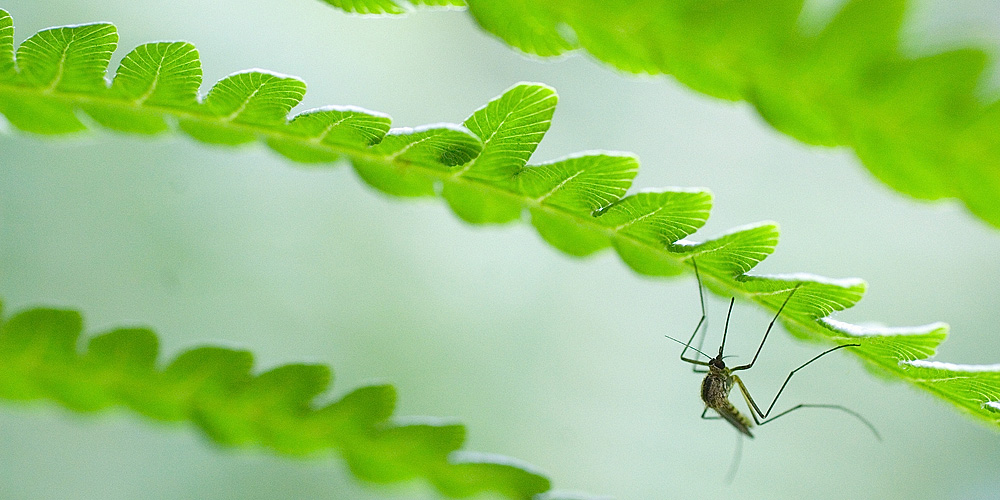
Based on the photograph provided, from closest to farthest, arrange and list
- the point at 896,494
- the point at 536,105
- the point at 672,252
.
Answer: the point at 536,105 → the point at 672,252 → the point at 896,494

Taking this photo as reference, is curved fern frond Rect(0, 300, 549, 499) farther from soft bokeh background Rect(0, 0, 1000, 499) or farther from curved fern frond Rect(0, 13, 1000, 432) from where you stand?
soft bokeh background Rect(0, 0, 1000, 499)

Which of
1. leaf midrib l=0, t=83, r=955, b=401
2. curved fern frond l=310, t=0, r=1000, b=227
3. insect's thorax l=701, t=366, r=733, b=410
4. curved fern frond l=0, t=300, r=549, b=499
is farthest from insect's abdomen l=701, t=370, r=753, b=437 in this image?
curved fern frond l=310, t=0, r=1000, b=227

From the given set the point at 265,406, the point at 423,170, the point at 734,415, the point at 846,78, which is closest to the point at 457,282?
the point at 734,415

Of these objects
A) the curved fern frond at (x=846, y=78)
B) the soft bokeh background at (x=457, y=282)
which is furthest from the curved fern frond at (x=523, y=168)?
the soft bokeh background at (x=457, y=282)

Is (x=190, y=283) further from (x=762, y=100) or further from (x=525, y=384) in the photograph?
(x=762, y=100)

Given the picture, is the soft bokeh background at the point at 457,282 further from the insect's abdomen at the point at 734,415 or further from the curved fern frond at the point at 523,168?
the curved fern frond at the point at 523,168

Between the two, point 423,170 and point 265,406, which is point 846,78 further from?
point 265,406

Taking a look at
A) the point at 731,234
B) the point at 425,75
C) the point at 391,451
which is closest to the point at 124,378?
the point at 391,451
